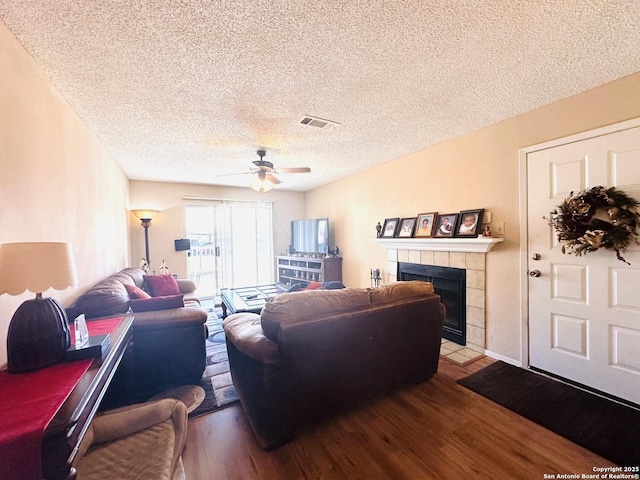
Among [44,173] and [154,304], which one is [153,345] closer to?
[154,304]

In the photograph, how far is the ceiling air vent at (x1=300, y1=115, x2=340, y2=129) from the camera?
2639 millimetres

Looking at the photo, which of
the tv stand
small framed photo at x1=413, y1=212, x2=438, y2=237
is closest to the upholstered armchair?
small framed photo at x1=413, y1=212, x2=438, y2=237

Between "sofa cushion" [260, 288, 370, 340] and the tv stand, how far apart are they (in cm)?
326

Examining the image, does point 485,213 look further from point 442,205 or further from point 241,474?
point 241,474

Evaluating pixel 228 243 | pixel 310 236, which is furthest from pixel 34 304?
pixel 228 243

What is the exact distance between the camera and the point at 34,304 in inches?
47.8

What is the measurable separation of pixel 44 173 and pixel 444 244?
3654 millimetres

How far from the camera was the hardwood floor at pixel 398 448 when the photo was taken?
1541mm

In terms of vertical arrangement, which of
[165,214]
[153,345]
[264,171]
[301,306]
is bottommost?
[153,345]

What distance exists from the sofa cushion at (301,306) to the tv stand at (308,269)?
3259 mm

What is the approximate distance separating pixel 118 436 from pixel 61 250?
3.42 feet

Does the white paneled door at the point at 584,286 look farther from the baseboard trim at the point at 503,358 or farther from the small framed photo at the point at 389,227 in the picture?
the small framed photo at the point at 389,227

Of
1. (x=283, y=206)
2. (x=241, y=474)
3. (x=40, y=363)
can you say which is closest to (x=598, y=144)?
(x=241, y=474)

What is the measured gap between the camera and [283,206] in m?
6.48
